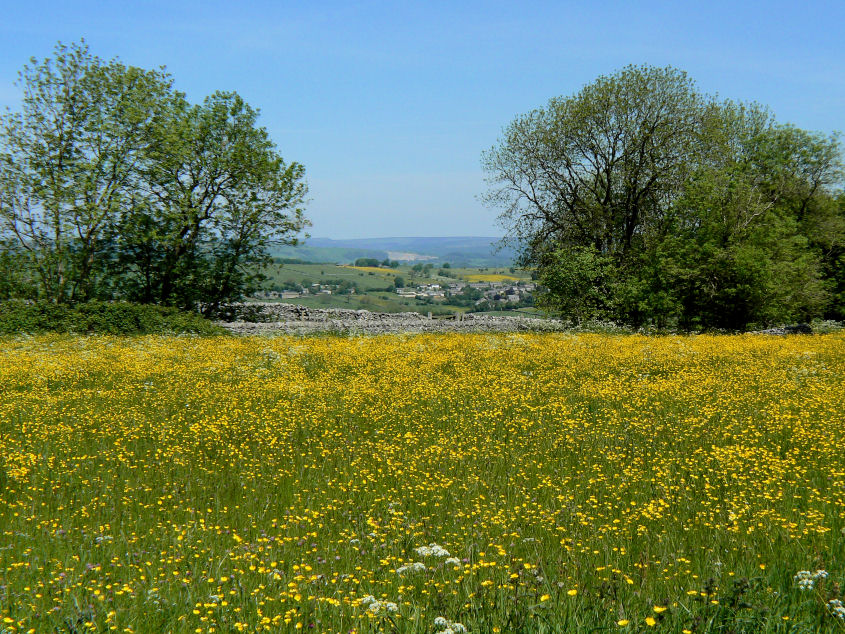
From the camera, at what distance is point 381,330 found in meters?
30.8

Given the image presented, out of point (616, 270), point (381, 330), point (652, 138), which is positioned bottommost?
point (381, 330)

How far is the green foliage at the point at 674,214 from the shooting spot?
3158cm

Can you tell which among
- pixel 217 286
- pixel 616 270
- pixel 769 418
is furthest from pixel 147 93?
pixel 769 418

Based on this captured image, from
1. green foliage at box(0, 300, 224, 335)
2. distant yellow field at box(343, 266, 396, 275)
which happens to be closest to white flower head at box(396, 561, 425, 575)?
green foliage at box(0, 300, 224, 335)

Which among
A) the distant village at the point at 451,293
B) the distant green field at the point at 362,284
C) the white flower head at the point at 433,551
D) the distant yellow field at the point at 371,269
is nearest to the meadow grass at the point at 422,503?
the white flower head at the point at 433,551

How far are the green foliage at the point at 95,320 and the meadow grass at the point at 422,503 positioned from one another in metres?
12.9

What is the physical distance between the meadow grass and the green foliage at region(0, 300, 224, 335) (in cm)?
1294

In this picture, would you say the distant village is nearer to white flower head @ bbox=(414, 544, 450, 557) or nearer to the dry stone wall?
the dry stone wall

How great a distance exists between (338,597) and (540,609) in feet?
5.33

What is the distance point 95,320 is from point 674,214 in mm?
33546

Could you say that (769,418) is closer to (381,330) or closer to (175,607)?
(175,607)

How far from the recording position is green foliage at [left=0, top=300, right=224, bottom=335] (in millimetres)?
26000

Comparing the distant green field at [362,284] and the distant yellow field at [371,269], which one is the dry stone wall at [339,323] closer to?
the distant green field at [362,284]

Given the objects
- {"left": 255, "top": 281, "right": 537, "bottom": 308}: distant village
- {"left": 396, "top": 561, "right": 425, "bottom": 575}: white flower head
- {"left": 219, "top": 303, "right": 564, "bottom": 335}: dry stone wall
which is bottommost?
{"left": 255, "top": 281, "right": 537, "bottom": 308}: distant village
